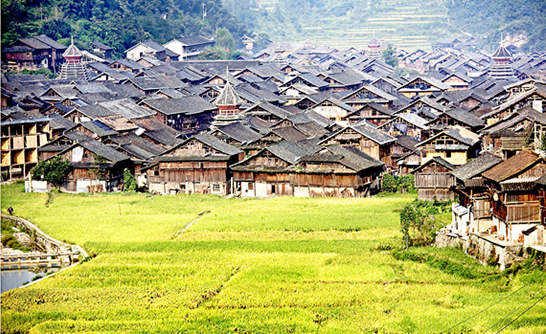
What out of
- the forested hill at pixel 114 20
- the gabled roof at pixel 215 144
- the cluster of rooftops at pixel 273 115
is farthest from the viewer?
the forested hill at pixel 114 20

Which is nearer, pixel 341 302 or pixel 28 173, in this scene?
pixel 341 302

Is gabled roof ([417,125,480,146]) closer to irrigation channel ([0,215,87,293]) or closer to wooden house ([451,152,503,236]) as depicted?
wooden house ([451,152,503,236])

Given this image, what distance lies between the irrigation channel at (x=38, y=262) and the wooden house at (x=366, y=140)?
21918mm

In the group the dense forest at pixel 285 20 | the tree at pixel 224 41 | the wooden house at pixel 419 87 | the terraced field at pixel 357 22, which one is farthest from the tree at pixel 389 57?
the wooden house at pixel 419 87

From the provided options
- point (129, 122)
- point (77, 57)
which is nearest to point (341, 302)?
point (129, 122)

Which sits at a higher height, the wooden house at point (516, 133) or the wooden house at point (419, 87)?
the wooden house at point (419, 87)

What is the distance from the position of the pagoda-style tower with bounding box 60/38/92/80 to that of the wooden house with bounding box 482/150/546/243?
61.2m

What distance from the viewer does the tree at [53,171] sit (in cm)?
5031

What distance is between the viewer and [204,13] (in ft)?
470

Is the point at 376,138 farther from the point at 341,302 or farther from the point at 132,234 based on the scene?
the point at 341,302

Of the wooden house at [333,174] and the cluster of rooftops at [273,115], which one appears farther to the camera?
the cluster of rooftops at [273,115]

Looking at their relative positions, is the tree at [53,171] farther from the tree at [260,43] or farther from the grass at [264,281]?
the tree at [260,43]

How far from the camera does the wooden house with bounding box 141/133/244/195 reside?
49938 millimetres

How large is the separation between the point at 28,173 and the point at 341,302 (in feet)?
109
